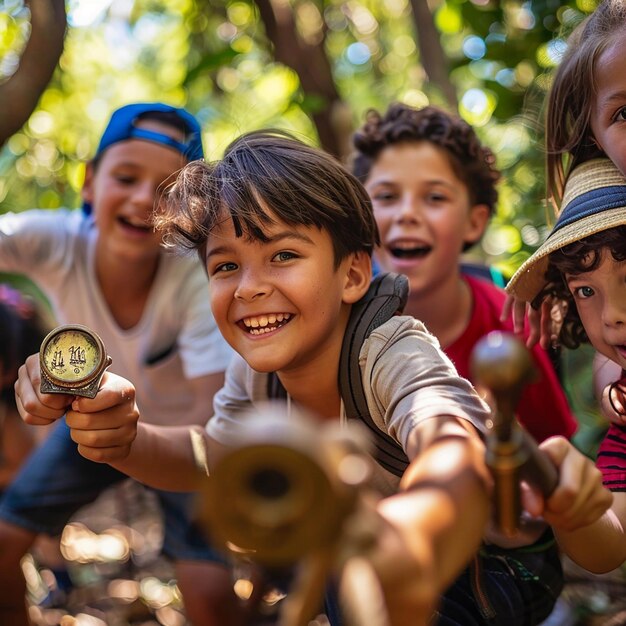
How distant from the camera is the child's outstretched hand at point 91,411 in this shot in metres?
1.89

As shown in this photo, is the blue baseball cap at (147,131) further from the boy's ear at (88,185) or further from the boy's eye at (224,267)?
the boy's eye at (224,267)

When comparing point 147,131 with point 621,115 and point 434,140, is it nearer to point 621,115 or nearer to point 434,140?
point 434,140

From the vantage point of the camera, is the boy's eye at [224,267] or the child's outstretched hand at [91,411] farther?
the boy's eye at [224,267]

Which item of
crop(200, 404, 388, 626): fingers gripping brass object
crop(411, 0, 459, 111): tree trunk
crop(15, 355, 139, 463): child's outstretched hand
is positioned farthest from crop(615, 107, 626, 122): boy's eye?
crop(411, 0, 459, 111): tree trunk

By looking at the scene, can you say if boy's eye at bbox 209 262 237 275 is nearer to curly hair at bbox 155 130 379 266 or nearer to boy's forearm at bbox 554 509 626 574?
curly hair at bbox 155 130 379 266

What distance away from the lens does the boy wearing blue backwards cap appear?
302 centimetres

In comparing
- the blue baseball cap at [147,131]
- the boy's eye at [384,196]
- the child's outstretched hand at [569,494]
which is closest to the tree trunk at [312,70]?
the blue baseball cap at [147,131]

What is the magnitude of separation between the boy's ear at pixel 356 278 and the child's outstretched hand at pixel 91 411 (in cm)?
65

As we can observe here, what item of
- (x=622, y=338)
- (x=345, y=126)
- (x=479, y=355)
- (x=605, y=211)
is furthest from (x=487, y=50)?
(x=479, y=355)

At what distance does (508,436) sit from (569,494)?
0.65 feet

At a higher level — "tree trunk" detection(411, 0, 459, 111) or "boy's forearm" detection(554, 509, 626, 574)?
"tree trunk" detection(411, 0, 459, 111)

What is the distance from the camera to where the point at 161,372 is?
3.25 meters

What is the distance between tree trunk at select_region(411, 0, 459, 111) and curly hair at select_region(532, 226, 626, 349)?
2.06 m

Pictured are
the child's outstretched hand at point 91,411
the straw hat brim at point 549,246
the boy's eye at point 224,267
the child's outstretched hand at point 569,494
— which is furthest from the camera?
the boy's eye at point 224,267
